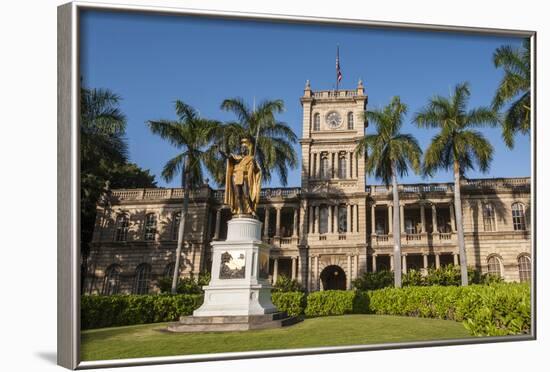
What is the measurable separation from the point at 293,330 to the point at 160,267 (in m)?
20.7

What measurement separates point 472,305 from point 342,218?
18.9 meters

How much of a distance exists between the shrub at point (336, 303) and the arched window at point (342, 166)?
473 inches

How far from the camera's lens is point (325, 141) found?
32.4 meters

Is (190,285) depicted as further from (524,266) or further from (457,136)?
(524,266)

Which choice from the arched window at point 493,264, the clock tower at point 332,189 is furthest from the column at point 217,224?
the arched window at point 493,264

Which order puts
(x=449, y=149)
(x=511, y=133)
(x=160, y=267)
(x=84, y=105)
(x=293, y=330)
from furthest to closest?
(x=160, y=267) < (x=449, y=149) < (x=511, y=133) < (x=293, y=330) < (x=84, y=105)

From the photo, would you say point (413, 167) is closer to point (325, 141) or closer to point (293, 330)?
point (325, 141)

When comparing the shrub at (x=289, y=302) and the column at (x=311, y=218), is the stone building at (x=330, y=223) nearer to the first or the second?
the column at (x=311, y=218)

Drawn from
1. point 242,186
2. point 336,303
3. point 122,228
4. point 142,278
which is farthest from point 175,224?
point 242,186

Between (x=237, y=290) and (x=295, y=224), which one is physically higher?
(x=295, y=224)

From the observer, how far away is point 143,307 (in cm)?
1755

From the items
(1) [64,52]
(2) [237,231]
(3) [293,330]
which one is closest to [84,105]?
(1) [64,52]

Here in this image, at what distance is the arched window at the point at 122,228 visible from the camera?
30166 mm

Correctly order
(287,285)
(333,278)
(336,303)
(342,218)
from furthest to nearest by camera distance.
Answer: (333,278) < (342,218) < (287,285) < (336,303)
